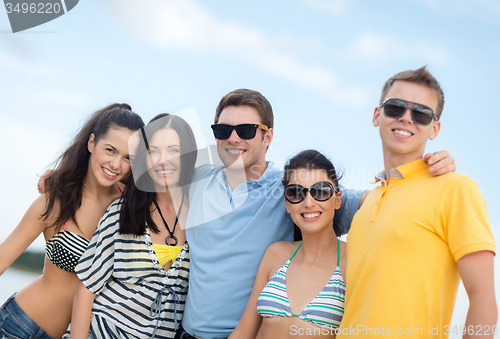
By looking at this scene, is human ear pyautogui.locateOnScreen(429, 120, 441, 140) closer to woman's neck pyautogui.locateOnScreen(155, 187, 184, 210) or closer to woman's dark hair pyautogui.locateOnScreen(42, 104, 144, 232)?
woman's neck pyautogui.locateOnScreen(155, 187, 184, 210)

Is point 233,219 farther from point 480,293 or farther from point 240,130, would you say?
point 480,293

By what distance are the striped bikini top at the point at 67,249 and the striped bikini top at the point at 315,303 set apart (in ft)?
5.52

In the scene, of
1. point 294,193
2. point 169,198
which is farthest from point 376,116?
point 169,198

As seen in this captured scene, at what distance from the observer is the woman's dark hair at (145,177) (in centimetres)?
288

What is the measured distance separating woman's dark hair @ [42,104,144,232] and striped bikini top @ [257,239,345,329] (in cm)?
183

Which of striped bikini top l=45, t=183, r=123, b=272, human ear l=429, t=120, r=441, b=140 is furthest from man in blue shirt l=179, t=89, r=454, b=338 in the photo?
striped bikini top l=45, t=183, r=123, b=272

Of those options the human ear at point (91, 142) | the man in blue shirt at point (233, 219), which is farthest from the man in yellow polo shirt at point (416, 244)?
the human ear at point (91, 142)

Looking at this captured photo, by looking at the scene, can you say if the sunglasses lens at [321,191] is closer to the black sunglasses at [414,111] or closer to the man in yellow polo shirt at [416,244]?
the man in yellow polo shirt at [416,244]

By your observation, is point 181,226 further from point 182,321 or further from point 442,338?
point 442,338

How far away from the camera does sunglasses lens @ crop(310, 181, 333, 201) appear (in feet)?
8.09

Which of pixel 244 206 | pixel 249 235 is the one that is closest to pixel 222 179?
pixel 244 206

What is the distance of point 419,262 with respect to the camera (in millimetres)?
1841

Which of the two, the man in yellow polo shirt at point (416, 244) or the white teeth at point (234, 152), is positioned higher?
the white teeth at point (234, 152)

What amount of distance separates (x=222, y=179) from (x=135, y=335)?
1.33m
